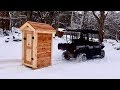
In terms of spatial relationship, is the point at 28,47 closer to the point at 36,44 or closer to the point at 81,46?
the point at 36,44

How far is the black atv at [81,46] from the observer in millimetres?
10203

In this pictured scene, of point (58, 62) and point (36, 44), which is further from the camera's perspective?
point (58, 62)

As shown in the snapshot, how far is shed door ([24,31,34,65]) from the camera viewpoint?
8.58 meters

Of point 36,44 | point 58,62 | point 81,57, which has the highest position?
point 36,44

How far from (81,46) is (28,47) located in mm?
2809

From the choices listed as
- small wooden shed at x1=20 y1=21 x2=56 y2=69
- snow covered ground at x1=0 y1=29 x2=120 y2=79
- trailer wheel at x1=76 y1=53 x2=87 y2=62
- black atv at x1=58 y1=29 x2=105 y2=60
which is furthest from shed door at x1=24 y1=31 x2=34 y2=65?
trailer wheel at x1=76 y1=53 x2=87 y2=62

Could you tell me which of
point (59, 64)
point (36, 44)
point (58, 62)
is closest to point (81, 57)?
point (58, 62)

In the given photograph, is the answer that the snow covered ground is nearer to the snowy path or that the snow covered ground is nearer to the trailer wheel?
the snowy path

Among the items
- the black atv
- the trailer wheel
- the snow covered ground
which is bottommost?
the snow covered ground

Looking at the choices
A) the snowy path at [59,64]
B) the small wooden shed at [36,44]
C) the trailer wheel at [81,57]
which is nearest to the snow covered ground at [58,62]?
the snowy path at [59,64]

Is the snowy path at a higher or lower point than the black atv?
lower

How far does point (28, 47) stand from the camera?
876 centimetres

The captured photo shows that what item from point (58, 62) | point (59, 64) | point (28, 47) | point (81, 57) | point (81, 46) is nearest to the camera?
point (28, 47)
